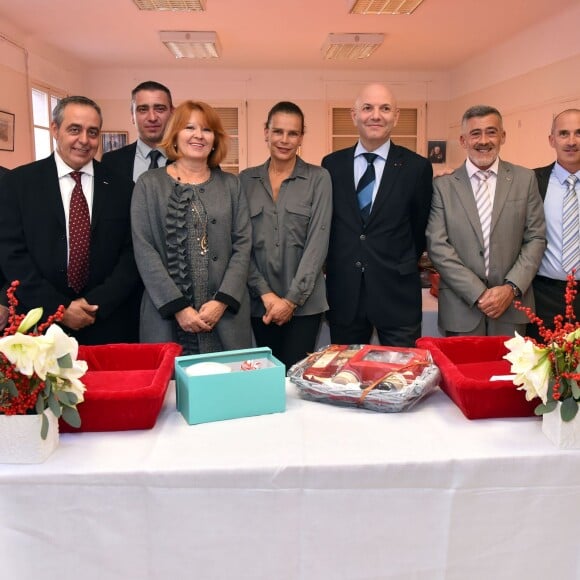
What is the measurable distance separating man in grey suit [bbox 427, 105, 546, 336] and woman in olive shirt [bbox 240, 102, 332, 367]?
1.74 ft

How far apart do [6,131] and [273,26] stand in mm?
3332

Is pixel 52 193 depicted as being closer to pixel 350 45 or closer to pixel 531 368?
pixel 531 368

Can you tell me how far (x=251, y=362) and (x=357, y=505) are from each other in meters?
0.49

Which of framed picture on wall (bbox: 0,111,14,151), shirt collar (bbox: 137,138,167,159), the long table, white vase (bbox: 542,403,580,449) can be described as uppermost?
framed picture on wall (bbox: 0,111,14,151)

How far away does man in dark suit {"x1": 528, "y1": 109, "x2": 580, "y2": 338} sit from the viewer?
288 centimetres

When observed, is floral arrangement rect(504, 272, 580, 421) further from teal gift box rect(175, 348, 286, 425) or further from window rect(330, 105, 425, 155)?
window rect(330, 105, 425, 155)

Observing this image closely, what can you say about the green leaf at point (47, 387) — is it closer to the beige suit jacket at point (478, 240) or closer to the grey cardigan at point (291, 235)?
the grey cardigan at point (291, 235)

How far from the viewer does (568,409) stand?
1.36 metres

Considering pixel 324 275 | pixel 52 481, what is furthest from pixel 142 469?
pixel 324 275

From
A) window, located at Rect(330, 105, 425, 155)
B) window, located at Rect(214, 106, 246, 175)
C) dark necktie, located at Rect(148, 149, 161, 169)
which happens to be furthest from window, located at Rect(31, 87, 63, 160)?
dark necktie, located at Rect(148, 149, 161, 169)

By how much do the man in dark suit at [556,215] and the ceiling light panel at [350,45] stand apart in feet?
16.8

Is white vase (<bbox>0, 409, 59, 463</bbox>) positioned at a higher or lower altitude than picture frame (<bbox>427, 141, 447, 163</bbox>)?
lower


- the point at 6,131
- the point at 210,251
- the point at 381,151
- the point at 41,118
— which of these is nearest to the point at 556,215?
the point at 381,151

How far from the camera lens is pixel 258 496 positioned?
4.31 ft
